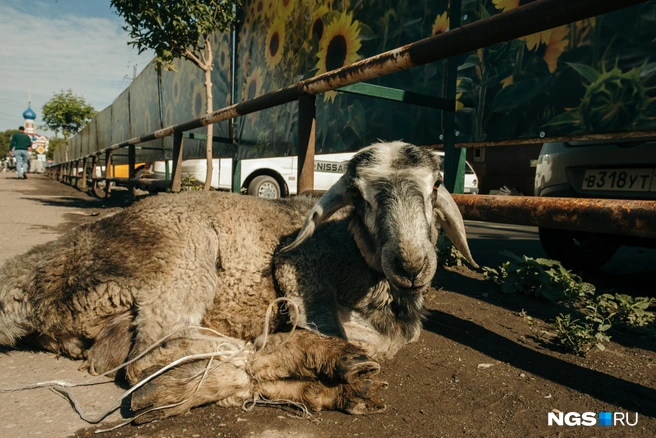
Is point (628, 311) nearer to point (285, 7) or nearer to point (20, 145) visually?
point (285, 7)

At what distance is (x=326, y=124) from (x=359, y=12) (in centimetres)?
184

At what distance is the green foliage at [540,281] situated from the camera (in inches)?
155

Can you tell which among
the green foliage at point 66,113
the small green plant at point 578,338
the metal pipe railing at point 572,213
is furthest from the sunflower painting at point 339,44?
the green foliage at point 66,113

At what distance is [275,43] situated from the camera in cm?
977

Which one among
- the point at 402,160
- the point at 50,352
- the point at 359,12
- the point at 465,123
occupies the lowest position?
the point at 50,352

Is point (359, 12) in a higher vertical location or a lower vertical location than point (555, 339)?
higher

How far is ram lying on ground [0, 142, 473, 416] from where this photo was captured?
→ 7.56ft

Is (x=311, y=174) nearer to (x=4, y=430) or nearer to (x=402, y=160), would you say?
(x=402, y=160)

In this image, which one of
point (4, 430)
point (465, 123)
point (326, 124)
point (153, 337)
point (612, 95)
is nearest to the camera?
point (4, 430)

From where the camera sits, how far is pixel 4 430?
1.94m

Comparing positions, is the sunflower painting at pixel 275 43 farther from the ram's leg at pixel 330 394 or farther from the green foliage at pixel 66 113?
the green foliage at pixel 66 113

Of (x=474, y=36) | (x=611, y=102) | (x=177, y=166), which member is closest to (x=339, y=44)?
(x=177, y=166)

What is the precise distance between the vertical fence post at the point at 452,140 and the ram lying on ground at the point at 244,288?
5.52 feet

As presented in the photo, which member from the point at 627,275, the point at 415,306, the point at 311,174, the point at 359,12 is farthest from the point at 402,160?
the point at 359,12
